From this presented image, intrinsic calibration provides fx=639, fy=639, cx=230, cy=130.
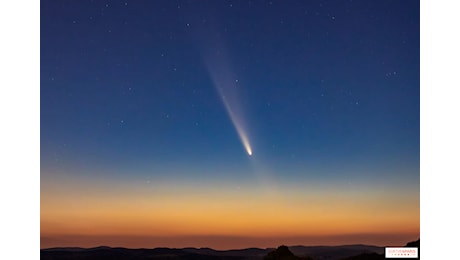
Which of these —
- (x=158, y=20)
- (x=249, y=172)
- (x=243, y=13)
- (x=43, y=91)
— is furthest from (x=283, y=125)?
(x=43, y=91)

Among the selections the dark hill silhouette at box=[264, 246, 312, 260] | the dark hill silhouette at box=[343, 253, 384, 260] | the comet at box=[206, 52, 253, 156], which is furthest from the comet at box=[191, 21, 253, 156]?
the dark hill silhouette at box=[343, 253, 384, 260]

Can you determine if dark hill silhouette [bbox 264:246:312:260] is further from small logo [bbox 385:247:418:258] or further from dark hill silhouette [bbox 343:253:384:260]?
small logo [bbox 385:247:418:258]

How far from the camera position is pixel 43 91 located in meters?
2.78

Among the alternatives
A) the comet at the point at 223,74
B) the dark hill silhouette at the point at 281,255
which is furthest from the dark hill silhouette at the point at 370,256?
the comet at the point at 223,74

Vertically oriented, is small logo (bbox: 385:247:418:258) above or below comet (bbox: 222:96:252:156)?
below

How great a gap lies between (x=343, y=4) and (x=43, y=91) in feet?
4.55

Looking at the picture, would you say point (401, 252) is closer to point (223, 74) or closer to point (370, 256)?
point (370, 256)

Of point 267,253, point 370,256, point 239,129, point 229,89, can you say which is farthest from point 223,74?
point 370,256

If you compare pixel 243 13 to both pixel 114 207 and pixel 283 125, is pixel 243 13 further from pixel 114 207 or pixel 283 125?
pixel 114 207

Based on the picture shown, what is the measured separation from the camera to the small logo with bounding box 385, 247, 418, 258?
2811mm

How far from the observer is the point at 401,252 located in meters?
2.83

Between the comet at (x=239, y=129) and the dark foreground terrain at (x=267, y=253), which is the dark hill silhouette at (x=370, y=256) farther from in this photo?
the comet at (x=239, y=129)
